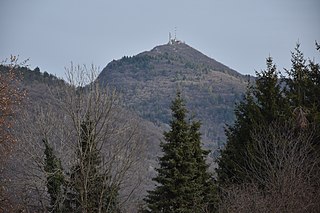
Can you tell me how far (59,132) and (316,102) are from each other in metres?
13.6

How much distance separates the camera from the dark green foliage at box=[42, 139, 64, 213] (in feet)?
73.0

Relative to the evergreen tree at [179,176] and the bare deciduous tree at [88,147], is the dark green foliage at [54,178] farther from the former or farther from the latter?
the evergreen tree at [179,176]

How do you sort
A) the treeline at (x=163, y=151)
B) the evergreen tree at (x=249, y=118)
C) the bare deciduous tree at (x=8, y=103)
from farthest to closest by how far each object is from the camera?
the evergreen tree at (x=249, y=118) < the treeline at (x=163, y=151) < the bare deciduous tree at (x=8, y=103)

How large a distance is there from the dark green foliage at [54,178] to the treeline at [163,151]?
0.05m

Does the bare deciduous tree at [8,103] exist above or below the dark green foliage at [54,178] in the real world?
above

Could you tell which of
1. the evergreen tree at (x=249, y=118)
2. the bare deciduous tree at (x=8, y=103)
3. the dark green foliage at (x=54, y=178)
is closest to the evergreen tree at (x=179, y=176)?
the evergreen tree at (x=249, y=118)

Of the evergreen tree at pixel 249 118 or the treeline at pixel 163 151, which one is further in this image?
the evergreen tree at pixel 249 118

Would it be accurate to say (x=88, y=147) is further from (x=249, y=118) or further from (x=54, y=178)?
(x=249, y=118)

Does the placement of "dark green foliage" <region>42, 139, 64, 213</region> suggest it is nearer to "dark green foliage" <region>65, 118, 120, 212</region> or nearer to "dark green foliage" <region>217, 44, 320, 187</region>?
"dark green foliage" <region>65, 118, 120, 212</region>

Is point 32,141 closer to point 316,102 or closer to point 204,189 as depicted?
point 204,189

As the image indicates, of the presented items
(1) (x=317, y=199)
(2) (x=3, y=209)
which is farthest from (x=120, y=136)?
(1) (x=317, y=199)

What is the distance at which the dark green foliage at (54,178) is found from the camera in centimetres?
2225

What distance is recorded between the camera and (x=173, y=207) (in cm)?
2145

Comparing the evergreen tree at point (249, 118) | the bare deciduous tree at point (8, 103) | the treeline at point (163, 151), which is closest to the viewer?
the bare deciduous tree at point (8, 103)
